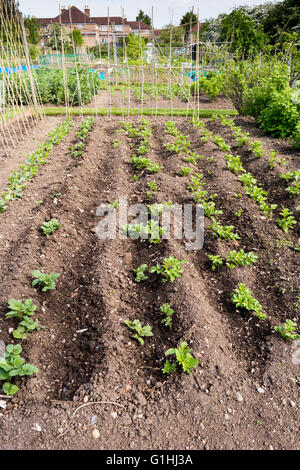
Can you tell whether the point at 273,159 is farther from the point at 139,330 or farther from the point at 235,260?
the point at 139,330

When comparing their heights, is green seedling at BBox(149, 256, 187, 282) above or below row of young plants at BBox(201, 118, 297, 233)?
below

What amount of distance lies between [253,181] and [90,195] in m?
2.71

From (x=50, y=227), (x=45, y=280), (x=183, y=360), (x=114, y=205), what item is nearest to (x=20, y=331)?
(x=45, y=280)

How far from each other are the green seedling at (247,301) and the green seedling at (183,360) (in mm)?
819

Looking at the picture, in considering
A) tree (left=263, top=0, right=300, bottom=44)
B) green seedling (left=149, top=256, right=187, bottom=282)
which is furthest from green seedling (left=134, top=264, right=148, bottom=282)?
tree (left=263, top=0, right=300, bottom=44)

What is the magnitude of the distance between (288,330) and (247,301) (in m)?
0.45

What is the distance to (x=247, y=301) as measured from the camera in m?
3.34

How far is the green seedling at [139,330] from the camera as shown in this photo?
302cm

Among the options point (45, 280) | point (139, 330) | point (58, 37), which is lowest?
point (139, 330)

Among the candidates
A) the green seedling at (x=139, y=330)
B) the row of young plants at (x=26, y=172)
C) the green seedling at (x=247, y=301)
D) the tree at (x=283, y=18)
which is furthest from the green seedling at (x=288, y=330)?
the tree at (x=283, y=18)

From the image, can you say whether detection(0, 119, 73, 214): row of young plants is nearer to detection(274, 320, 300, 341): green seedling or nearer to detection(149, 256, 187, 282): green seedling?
detection(149, 256, 187, 282): green seedling

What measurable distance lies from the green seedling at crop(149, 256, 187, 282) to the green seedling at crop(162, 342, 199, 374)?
0.90 metres

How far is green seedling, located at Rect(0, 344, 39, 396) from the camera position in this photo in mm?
2539
